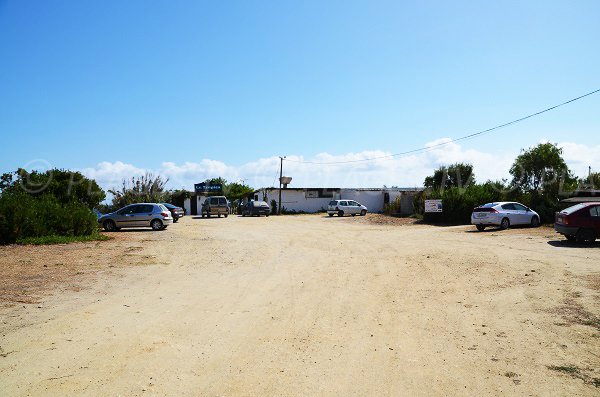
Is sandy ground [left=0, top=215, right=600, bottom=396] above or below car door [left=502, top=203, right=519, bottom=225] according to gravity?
below

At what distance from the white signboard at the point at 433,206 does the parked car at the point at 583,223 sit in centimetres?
1452

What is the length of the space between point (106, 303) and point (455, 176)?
5360cm

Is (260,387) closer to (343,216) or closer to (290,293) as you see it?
(290,293)

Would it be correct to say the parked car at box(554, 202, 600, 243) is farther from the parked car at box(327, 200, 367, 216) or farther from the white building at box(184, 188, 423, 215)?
the white building at box(184, 188, 423, 215)

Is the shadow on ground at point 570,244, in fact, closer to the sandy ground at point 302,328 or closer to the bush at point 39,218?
the sandy ground at point 302,328

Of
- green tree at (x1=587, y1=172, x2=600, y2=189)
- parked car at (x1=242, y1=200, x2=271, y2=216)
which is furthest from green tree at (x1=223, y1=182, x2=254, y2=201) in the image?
green tree at (x1=587, y1=172, x2=600, y2=189)

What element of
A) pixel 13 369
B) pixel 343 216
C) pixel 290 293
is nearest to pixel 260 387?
pixel 13 369

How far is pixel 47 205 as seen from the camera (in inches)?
777

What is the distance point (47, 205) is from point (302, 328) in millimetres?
17463

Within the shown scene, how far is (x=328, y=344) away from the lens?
18.8 ft

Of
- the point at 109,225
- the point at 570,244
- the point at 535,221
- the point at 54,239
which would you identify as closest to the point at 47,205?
the point at 54,239

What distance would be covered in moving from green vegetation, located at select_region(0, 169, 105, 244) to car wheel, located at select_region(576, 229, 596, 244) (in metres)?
20.6

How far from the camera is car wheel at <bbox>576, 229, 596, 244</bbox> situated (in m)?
16.4

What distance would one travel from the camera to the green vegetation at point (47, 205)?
1783cm
